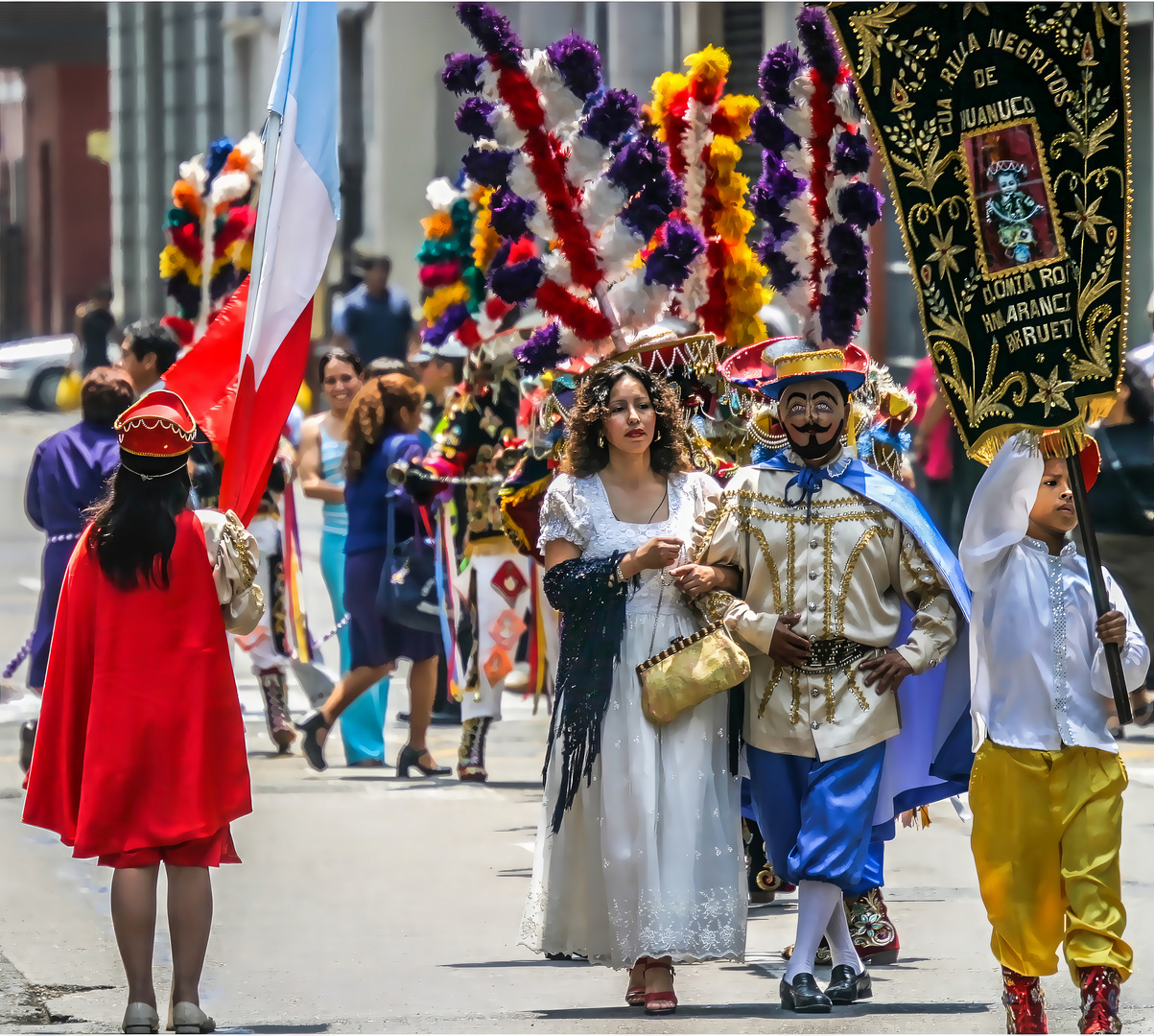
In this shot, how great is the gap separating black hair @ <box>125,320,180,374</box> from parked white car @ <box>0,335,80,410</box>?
28.4 meters

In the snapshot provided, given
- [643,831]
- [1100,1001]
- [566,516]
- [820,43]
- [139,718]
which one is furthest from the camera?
[820,43]

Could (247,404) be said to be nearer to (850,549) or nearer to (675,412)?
(675,412)

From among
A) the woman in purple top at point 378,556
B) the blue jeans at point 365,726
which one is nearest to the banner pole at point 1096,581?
the woman in purple top at point 378,556

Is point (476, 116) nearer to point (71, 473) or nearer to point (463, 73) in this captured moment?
point (463, 73)

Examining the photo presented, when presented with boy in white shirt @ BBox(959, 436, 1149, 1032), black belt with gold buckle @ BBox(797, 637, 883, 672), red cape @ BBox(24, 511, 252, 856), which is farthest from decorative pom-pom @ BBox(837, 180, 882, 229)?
red cape @ BBox(24, 511, 252, 856)

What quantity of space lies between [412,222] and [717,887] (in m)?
21.9

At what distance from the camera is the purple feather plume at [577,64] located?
25.7 feet

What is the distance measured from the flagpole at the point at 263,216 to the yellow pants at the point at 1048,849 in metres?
2.39

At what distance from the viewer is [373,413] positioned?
1071cm

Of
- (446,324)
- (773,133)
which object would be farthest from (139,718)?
(446,324)

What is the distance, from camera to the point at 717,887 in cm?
652

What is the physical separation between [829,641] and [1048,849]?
33.7 inches

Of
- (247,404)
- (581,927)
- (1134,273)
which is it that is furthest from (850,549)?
(1134,273)

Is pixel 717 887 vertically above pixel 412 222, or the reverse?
pixel 412 222
